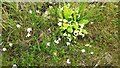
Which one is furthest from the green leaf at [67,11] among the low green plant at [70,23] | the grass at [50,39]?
the grass at [50,39]

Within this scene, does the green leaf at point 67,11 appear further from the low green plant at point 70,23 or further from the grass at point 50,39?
the grass at point 50,39

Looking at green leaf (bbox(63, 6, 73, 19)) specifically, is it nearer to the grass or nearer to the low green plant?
the low green plant

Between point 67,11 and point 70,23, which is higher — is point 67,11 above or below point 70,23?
above

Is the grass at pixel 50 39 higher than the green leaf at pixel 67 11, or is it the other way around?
the green leaf at pixel 67 11

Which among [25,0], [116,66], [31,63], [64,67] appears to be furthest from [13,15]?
[116,66]

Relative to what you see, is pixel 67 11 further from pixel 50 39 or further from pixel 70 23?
pixel 50 39

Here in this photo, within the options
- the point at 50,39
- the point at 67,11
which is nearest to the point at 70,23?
the point at 67,11

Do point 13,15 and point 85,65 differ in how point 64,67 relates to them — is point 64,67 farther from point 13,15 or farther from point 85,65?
point 13,15

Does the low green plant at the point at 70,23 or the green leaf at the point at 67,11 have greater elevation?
the green leaf at the point at 67,11
